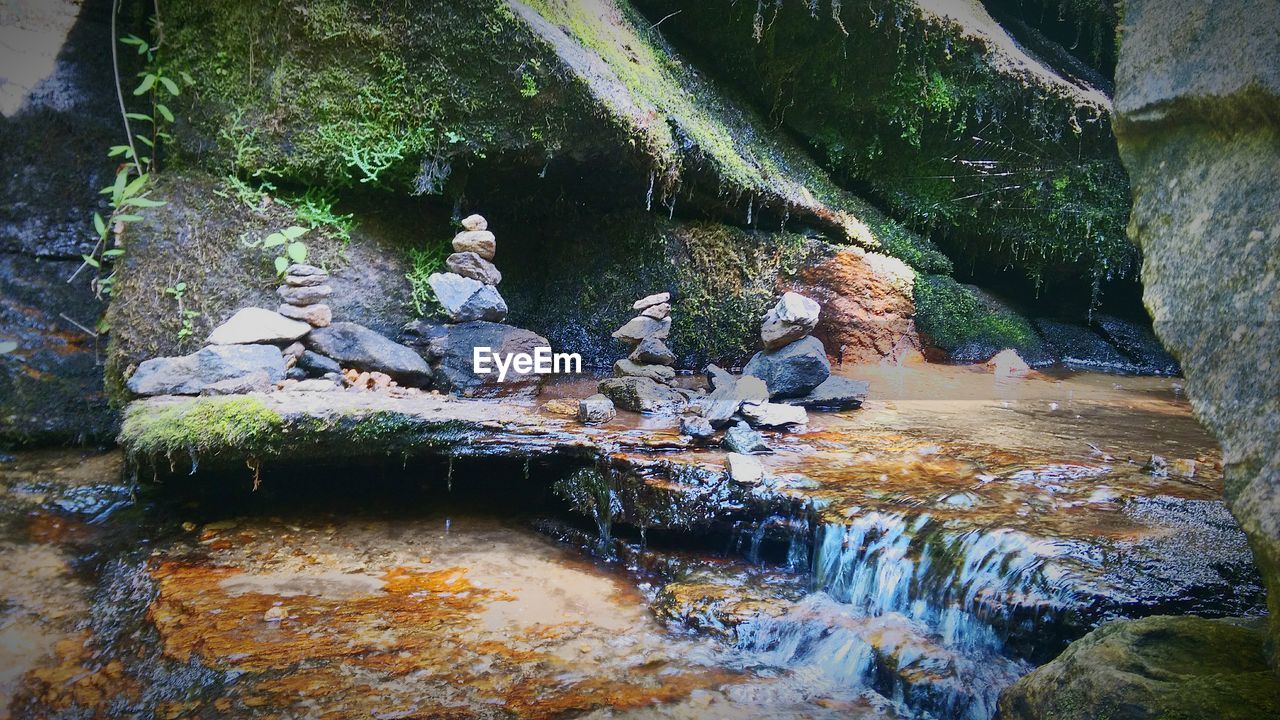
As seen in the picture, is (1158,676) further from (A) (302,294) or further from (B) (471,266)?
(A) (302,294)

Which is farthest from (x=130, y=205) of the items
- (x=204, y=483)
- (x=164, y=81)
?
(x=204, y=483)

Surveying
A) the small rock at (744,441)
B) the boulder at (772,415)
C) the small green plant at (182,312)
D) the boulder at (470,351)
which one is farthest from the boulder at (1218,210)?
the small green plant at (182,312)

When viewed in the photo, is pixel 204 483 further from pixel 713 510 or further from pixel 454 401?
pixel 713 510

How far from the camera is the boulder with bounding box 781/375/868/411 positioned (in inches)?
202

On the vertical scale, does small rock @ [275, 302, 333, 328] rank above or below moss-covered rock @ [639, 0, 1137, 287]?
below

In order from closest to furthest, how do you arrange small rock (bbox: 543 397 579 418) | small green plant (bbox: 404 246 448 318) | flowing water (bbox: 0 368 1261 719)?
flowing water (bbox: 0 368 1261 719), small rock (bbox: 543 397 579 418), small green plant (bbox: 404 246 448 318)

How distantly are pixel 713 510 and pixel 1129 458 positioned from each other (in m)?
2.35

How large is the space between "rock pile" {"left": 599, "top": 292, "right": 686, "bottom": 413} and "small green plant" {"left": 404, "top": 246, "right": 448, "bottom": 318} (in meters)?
1.41

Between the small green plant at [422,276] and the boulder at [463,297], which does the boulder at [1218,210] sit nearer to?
the boulder at [463,297]

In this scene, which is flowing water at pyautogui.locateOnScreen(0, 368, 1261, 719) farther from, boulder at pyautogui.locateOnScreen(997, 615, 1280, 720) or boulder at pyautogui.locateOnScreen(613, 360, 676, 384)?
boulder at pyautogui.locateOnScreen(613, 360, 676, 384)

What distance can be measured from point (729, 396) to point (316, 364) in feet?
8.67

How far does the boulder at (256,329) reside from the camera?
4.45 metres

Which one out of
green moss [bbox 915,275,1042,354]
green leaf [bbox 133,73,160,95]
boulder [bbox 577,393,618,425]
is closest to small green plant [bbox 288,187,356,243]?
green leaf [bbox 133,73,160,95]

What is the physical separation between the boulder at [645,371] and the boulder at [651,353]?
68 millimetres
